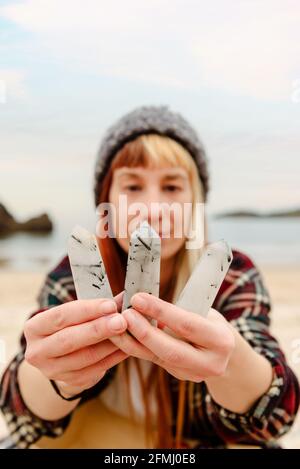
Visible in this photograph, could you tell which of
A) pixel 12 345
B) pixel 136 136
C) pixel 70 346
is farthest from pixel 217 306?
pixel 12 345

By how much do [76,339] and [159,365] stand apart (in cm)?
16

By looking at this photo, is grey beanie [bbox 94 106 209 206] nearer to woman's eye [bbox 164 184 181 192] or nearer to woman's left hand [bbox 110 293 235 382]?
woman's eye [bbox 164 184 181 192]

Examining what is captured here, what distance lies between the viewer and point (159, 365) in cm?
67

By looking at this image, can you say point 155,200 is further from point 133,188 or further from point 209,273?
point 209,273

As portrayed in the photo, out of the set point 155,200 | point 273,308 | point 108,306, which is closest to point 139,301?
point 108,306

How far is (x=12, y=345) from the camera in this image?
203 cm

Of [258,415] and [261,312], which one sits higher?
[261,312]

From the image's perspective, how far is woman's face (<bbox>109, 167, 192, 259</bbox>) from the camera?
2.73ft

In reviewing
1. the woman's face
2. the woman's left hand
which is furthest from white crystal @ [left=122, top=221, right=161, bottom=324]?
the woman's face

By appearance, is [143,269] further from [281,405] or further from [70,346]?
[281,405]

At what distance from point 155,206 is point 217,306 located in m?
0.19

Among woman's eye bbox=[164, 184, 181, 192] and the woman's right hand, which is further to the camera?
woman's eye bbox=[164, 184, 181, 192]

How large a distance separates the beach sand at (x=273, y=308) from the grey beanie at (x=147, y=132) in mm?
607

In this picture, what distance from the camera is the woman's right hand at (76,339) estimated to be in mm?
516
